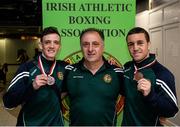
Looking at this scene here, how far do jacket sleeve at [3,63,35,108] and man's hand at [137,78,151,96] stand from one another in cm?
66

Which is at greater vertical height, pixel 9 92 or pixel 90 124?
pixel 9 92

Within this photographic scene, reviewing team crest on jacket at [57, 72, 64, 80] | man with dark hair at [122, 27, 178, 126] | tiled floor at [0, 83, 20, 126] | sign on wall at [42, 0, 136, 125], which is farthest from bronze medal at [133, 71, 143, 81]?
tiled floor at [0, 83, 20, 126]

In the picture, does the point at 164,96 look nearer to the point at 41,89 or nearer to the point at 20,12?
the point at 41,89

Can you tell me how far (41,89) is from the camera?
221 centimetres

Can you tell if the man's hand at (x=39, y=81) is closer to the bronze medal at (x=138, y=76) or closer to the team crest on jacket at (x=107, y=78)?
the team crest on jacket at (x=107, y=78)

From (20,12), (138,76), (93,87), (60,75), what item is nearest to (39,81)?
(60,75)

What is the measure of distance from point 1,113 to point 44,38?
618cm

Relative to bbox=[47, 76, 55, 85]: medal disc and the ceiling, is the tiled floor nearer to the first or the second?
the ceiling

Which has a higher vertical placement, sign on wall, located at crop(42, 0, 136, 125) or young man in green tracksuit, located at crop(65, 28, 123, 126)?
sign on wall, located at crop(42, 0, 136, 125)

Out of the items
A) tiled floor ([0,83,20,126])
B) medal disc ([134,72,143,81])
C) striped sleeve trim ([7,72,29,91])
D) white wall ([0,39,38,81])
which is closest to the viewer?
medal disc ([134,72,143,81])

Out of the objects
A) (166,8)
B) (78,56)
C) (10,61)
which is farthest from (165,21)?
(10,61)

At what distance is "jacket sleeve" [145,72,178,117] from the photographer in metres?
2.00

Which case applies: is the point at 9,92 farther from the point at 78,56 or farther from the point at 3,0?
the point at 3,0

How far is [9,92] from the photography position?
2162 mm
